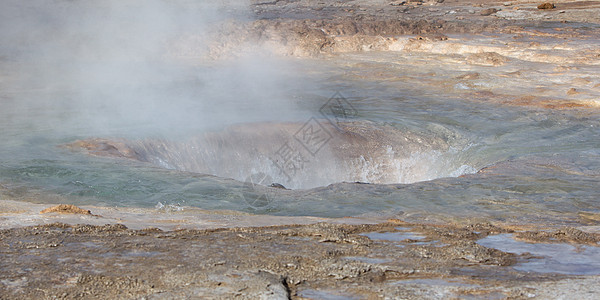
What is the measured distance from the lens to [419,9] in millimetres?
17156

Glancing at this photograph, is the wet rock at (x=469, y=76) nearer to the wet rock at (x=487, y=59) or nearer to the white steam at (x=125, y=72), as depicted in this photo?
the wet rock at (x=487, y=59)

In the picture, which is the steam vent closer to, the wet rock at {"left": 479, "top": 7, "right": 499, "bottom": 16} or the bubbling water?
the bubbling water

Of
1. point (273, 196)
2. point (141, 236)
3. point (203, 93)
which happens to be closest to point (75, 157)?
point (273, 196)

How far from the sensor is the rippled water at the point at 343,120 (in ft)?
12.4

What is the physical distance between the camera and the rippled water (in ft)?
12.4

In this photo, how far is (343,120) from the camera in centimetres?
624

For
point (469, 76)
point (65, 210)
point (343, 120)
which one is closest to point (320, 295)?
point (65, 210)

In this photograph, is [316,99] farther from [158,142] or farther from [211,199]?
[211,199]

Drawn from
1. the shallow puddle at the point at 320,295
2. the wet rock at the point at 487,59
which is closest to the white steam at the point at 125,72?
the wet rock at the point at 487,59

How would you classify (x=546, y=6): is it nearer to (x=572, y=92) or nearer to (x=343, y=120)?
(x=572, y=92)

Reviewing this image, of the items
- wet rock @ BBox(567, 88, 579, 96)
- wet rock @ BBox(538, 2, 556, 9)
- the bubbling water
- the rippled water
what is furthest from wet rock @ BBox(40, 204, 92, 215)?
wet rock @ BBox(538, 2, 556, 9)

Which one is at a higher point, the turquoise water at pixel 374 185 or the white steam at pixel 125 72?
the white steam at pixel 125 72

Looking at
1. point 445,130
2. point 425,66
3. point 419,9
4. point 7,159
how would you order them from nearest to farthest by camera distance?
1. point 7,159
2. point 445,130
3. point 425,66
4. point 419,9

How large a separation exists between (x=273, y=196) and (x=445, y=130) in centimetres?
288
